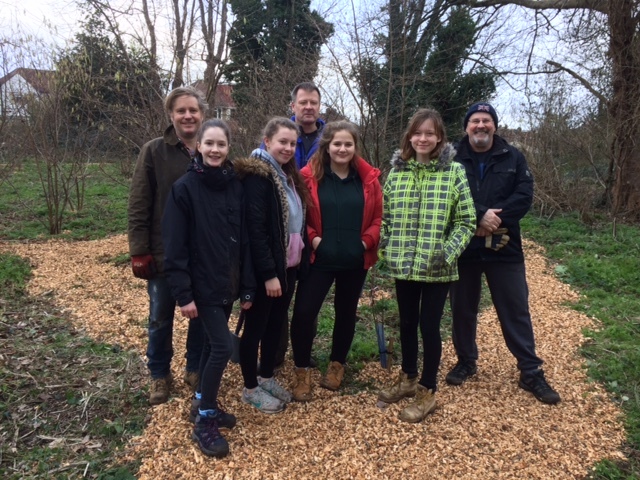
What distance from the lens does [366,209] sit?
3.18 m

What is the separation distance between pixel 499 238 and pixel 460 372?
1.09 metres

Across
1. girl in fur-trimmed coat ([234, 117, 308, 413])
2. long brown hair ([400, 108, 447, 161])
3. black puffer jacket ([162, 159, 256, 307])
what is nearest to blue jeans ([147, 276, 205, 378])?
girl in fur-trimmed coat ([234, 117, 308, 413])

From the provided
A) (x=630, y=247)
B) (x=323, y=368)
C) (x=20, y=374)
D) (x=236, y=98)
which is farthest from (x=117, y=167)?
(x=630, y=247)

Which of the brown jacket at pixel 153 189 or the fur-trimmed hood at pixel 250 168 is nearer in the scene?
the fur-trimmed hood at pixel 250 168

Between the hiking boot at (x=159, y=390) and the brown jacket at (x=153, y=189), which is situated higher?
the brown jacket at (x=153, y=189)

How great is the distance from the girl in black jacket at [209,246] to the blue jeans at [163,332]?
41 centimetres

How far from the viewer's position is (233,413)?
318 cm

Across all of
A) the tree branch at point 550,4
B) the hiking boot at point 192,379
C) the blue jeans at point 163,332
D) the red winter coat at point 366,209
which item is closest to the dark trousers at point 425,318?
the red winter coat at point 366,209

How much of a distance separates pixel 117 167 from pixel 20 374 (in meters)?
9.53

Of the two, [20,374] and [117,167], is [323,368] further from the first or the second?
[117,167]

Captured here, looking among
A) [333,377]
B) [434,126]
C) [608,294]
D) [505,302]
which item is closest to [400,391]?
[333,377]

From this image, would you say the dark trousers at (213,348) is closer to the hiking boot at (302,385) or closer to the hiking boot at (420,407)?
the hiking boot at (302,385)

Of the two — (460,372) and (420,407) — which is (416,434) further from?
(460,372)

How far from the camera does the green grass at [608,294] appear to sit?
3.33 meters
